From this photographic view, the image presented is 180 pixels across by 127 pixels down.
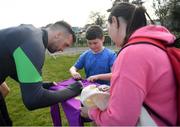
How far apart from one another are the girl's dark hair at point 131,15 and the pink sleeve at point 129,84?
31 cm

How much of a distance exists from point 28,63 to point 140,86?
132cm

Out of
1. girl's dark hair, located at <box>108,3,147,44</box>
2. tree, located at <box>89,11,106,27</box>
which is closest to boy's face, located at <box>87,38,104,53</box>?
girl's dark hair, located at <box>108,3,147,44</box>

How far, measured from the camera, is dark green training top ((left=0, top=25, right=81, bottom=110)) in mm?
3365

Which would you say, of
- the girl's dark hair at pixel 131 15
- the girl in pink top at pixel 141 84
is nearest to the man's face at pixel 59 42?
the girl's dark hair at pixel 131 15

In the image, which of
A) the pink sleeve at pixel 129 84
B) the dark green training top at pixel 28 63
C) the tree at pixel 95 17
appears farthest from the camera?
the tree at pixel 95 17

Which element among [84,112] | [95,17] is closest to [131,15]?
[84,112]

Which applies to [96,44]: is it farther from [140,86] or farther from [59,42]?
[140,86]

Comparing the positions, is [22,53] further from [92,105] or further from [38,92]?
[92,105]

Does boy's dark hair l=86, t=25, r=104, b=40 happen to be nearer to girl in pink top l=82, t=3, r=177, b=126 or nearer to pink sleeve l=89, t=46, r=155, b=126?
girl in pink top l=82, t=3, r=177, b=126

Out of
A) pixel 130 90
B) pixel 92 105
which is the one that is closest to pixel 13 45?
pixel 92 105

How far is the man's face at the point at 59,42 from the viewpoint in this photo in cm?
392

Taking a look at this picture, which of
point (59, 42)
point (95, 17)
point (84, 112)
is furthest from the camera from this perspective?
point (95, 17)

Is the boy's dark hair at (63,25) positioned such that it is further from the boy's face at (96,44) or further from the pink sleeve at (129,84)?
the pink sleeve at (129,84)

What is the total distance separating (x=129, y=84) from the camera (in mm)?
2338
